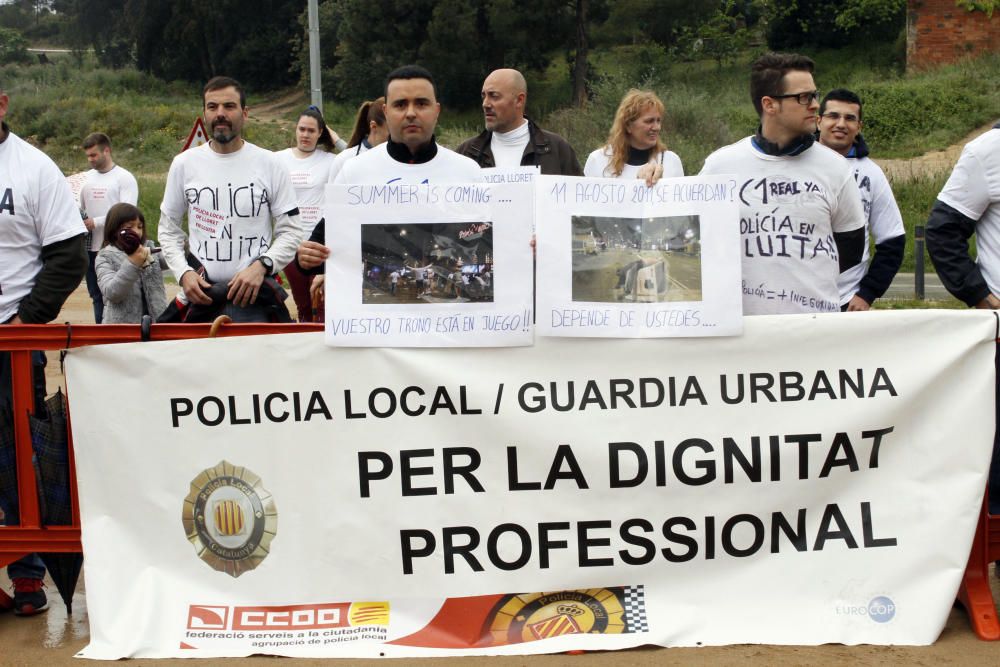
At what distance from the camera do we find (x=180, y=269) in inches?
225

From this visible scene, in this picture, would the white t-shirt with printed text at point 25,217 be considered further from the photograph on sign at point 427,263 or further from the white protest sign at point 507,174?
the white protest sign at point 507,174

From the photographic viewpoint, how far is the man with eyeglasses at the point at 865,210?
5.35 m

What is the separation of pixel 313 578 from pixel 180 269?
1957 millimetres

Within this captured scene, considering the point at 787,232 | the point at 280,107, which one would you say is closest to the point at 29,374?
the point at 787,232

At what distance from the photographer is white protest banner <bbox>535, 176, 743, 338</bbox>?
436cm

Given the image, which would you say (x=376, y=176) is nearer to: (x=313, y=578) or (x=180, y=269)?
(x=180, y=269)

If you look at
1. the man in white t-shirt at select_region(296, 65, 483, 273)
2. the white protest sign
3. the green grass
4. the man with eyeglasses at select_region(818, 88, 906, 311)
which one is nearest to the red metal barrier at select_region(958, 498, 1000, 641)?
the man with eyeglasses at select_region(818, 88, 906, 311)

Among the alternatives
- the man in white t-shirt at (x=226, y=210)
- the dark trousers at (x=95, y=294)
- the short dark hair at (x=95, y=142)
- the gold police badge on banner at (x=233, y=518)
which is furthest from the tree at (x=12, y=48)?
the gold police badge on banner at (x=233, y=518)

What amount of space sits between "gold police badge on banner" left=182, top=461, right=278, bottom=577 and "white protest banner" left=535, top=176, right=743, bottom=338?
1243mm

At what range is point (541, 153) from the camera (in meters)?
6.25

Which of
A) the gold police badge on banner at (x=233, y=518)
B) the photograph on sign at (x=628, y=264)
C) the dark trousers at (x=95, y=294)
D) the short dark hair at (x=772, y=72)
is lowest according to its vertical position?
the gold police badge on banner at (x=233, y=518)

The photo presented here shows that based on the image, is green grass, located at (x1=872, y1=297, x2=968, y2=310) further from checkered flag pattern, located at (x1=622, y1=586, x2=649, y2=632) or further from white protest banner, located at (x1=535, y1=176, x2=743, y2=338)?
checkered flag pattern, located at (x1=622, y1=586, x2=649, y2=632)

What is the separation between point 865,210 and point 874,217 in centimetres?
12

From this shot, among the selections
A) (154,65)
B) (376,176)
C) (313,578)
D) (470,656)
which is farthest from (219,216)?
(154,65)
